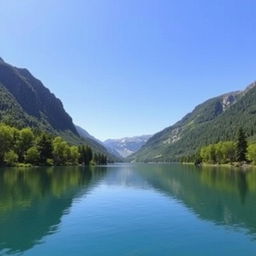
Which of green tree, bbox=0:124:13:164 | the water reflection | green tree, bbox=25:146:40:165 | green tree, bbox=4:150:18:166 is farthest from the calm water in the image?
green tree, bbox=25:146:40:165

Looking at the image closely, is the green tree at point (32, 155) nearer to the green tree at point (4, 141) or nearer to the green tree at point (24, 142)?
the green tree at point (24, 142)

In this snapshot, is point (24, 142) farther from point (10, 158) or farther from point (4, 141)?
point (10, 158)

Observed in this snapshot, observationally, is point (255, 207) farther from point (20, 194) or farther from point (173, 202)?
point (20, 194)

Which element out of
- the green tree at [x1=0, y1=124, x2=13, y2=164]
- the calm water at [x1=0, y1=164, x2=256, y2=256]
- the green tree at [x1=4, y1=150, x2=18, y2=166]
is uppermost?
the green tree at [x1=0, y1=124, x2=13, y2=164]

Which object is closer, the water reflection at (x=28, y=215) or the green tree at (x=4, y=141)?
the water reflection at (x=28, y=215)

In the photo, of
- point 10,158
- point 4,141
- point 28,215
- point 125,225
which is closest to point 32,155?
point 10,158

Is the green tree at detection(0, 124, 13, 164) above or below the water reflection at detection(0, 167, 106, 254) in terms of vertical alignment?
above

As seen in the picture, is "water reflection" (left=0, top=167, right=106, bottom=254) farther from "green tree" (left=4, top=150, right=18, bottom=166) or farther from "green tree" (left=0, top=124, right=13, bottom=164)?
"green tree" (left=0, top=124, right=13, bottom=164)

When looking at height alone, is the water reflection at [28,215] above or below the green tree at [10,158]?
below

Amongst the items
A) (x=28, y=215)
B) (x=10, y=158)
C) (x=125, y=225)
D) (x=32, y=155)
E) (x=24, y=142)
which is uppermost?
(x=24, y=142)

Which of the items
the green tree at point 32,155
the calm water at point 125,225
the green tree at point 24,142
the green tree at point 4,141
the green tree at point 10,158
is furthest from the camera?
the green tree at point 24,142

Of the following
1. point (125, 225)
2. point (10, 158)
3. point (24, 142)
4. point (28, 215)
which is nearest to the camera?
point (125, 225)

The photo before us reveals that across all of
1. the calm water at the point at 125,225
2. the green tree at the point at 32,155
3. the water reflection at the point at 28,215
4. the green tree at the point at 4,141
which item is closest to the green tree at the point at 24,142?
the green tree at the point at 32,155

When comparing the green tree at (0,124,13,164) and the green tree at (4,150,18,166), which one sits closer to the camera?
the green tree at (4,150,18,166)
